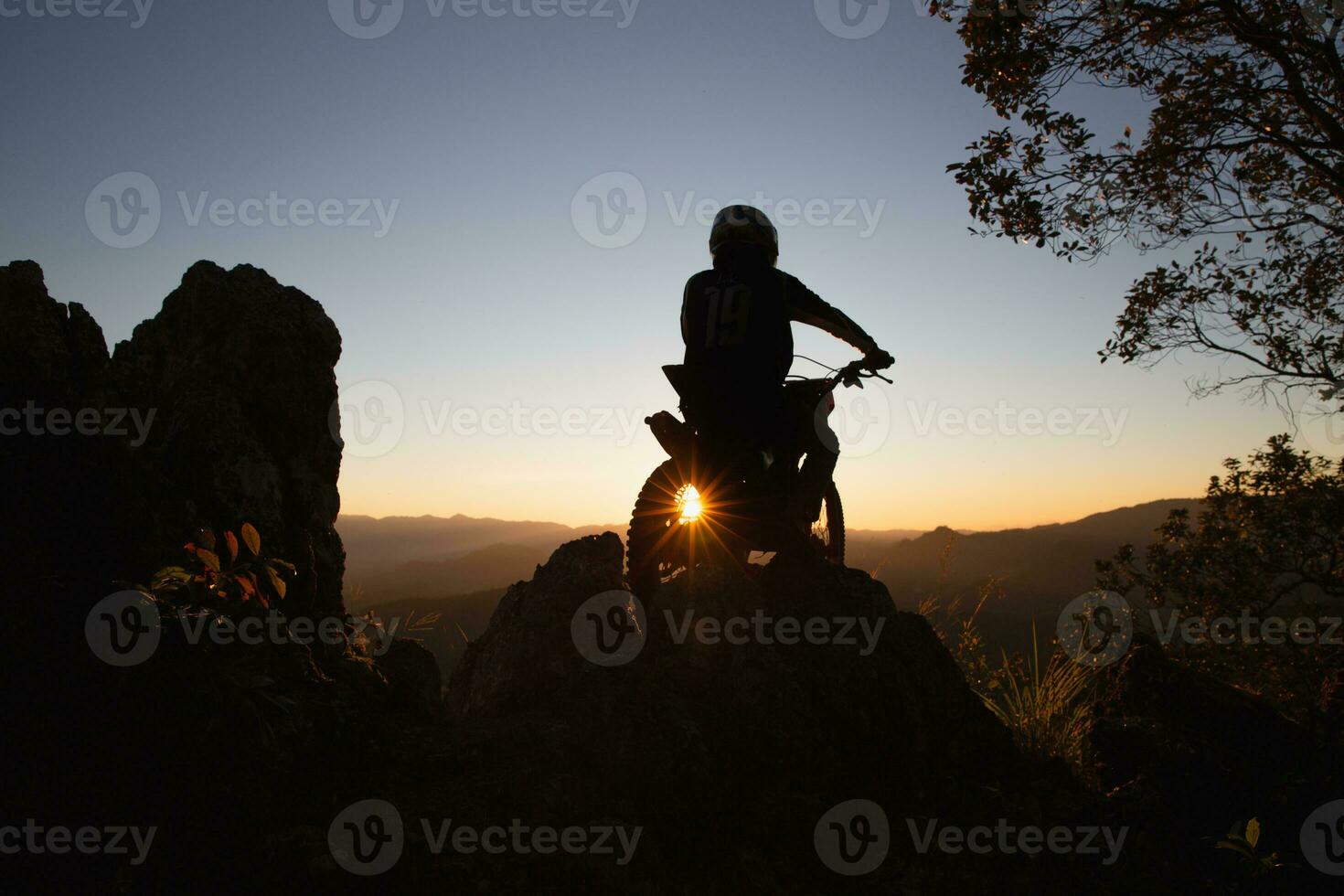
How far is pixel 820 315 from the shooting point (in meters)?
5.01

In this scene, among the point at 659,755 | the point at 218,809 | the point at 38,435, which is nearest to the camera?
the point at 218,809

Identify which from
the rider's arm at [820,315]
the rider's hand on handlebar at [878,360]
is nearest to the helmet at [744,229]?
the rider's arm at [820,315]

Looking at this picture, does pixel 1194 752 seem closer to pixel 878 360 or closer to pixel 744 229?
pixel 878 360

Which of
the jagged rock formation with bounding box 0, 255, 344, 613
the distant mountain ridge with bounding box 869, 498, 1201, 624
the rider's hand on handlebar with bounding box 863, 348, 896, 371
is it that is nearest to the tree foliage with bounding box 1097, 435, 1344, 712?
the rider's hand on handlebar with bounding box 863, 348, 896, 371

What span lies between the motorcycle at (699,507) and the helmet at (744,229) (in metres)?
0.97

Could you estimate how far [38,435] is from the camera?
9.04 feet

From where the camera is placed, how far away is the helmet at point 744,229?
16.2ft

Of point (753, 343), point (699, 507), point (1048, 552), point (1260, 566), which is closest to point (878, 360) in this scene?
point (753, 343)

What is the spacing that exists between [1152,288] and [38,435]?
12.7 metres

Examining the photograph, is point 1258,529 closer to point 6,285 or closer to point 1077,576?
point 6,285

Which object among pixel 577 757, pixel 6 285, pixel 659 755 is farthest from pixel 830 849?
pixel 6 285

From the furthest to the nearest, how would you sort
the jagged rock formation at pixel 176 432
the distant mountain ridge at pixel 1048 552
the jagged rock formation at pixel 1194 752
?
the distant mountain ridge at pixel 1048 552
the jagged rock formation at pixel 1194 752
the jagged rock formation at pixel 176 432

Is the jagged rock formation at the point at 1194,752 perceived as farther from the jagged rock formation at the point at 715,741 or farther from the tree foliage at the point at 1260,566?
the tree foliage at the point at 1260,566

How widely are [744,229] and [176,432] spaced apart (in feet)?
11.5
